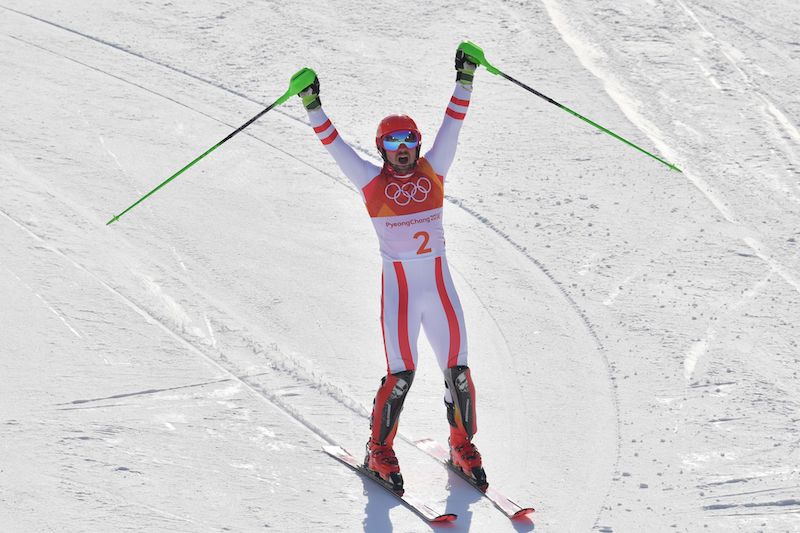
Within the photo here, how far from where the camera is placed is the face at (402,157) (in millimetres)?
7293

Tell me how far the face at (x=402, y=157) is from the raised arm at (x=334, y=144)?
0.12 m

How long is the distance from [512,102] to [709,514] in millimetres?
6692

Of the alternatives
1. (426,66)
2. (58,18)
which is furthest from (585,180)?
(58,18)

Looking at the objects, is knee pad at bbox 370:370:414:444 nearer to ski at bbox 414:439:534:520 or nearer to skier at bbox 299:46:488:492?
skier at bbox 299:46:488:492

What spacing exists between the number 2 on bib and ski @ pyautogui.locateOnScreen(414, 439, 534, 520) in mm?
1301

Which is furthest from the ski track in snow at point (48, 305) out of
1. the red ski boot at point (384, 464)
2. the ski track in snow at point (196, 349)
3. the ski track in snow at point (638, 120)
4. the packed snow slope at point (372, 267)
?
the ski track in snow at point (638, 120)

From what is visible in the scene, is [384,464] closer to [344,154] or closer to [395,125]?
[344,154]

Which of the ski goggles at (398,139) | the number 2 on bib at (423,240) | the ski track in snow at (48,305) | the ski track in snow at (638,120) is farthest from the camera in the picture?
the ski track in snow at (638,120)

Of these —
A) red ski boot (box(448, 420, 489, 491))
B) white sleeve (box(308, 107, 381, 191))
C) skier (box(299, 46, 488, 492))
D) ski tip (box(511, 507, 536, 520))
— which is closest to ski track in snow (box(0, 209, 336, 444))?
skier (box(299, 46, 488, 492))

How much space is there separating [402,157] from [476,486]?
2007 mm

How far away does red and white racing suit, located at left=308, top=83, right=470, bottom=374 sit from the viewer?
24.1ft

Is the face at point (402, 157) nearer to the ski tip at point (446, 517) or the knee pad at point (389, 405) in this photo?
the knee pad at point (389, 405)

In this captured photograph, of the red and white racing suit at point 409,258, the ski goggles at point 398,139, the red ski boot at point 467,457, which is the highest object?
the ski goggles at point 398,139

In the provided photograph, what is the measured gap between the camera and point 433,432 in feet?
26.4
